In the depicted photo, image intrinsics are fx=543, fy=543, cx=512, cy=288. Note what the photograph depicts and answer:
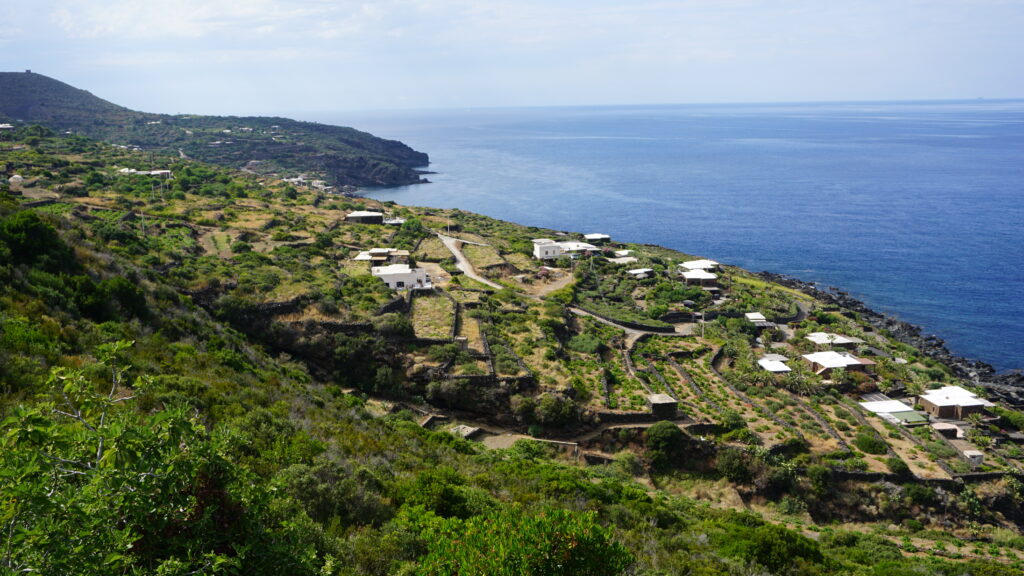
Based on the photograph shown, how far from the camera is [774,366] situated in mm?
34188

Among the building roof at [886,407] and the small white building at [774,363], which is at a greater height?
→ the small white building at [774,363]

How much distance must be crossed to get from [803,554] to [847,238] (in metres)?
75.0

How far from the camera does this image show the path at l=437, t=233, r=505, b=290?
43944 mm

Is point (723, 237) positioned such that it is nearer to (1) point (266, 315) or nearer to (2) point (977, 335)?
(2) point (977, 335)

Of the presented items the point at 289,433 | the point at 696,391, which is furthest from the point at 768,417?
the point at 289,433

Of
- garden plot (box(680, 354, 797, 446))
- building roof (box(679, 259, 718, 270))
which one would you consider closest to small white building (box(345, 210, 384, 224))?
building roof (box(679, 259, 718, 270))

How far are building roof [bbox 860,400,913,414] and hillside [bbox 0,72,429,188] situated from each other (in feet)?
323

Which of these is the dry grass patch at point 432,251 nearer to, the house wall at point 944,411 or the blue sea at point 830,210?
the blue sea at point 830,210

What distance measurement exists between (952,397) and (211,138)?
136889mm

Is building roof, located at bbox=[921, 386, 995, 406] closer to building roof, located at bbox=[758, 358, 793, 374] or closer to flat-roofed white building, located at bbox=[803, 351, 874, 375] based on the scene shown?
flat-roofed white building, located at bbox=[803, 351, 874, 375]

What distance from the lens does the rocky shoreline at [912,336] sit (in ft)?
126

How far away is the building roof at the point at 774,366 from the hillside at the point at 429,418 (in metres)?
0.67

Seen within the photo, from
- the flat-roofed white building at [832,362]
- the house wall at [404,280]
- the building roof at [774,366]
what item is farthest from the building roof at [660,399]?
the house wall at [404,280]

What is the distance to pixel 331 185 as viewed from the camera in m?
106
